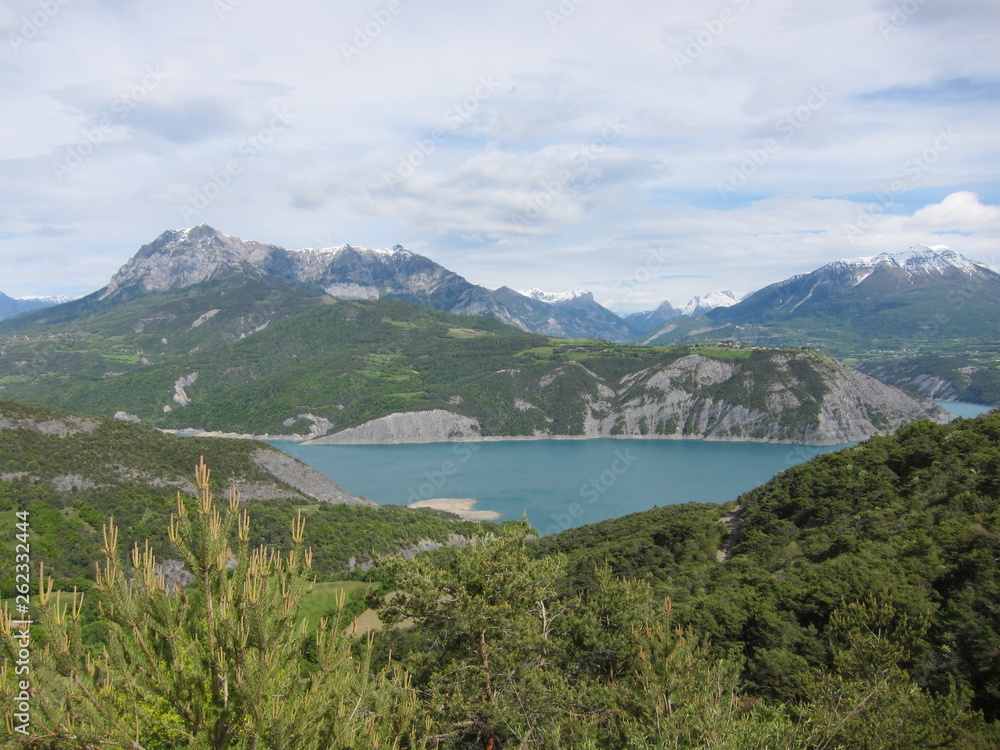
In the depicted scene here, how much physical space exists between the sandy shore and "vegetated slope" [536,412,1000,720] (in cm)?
2513

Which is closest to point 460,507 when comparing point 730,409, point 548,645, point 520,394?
point 548,645

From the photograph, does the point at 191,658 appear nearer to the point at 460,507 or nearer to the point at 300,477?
the point at 300,477

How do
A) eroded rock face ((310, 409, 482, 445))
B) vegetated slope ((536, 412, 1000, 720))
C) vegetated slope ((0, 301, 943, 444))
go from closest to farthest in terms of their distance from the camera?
1. vegetated slope ((536, 412, 1000, 720))
2. eroded rock face ((310, 409, 482, 445))
3. vegetated slope ((0, 301, 943, 444))

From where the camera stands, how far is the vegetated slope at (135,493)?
35.5 metres

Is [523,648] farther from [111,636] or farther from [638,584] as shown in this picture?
[111,636]

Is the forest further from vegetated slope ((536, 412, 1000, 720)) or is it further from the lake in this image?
the lake

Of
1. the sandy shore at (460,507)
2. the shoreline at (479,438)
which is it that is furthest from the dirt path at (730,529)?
the shoreline at (479,438)

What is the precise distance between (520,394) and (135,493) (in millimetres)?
94868

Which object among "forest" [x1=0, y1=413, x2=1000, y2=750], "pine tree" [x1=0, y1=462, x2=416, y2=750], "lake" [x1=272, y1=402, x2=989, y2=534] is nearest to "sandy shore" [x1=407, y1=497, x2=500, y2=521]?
"lake" [x1=272, y1=402, x2=989, y2=534]

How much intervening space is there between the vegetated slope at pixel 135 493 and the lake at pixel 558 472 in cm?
1915

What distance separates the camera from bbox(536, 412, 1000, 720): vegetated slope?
13836mm

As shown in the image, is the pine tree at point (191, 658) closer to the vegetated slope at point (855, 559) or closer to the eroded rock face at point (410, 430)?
the vegetated slope at point (855, 559)

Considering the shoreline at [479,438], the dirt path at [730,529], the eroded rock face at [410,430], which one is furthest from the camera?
the eroded rock face at [410,430]

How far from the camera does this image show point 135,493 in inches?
1661
